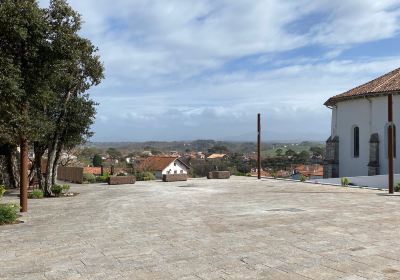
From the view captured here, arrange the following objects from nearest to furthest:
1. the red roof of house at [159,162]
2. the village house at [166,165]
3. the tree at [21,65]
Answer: the tree at [21,65]
the village house at [166,165]
the red roof of house at [159,162]

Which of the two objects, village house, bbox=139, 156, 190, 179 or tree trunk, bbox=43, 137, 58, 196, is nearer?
tree trunk, bbox=43, 137, 58, 196

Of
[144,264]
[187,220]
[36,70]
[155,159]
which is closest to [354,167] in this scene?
[187,220]

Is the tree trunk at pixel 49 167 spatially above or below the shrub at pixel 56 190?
above

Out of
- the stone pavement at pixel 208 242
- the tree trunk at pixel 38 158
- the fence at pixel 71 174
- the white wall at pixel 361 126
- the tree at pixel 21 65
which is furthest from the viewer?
the fence at pixel 71 174

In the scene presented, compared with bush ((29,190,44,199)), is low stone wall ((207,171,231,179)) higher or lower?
higher

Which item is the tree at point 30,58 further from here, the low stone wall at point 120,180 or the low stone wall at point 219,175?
the low stone wall at point 219,175

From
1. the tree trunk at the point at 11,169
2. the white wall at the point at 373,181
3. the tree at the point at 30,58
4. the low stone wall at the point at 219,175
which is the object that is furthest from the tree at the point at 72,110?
the white wall at the point at 373,181

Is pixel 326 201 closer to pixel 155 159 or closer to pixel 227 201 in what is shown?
pixel 227 201

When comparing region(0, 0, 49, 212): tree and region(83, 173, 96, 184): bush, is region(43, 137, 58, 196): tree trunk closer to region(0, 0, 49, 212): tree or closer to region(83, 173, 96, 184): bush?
region(0, 0, 49, 212): tree

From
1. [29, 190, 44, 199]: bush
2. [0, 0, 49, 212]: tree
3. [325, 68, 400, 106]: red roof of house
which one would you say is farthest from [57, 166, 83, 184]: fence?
[325, 68, 400, 106]: red roof of house

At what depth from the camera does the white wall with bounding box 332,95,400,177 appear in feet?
88.3

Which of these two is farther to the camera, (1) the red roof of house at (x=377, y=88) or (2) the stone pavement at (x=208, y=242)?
(1) the red roof of house at (x=377, y=88)

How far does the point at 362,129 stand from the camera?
2859 centimetres

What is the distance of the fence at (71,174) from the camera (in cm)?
2956
